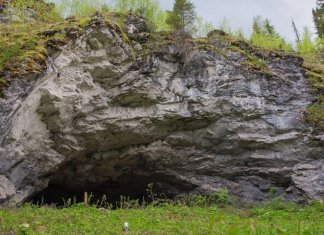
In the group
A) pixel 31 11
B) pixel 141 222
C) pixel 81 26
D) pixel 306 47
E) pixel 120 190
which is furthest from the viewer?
pixel 306 47

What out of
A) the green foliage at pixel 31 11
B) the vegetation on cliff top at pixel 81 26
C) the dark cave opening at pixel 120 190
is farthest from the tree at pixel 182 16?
the dark cave opening at pixel 120 190

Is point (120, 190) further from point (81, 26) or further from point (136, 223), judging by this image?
point (136, 223)

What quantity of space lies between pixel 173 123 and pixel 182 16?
6.06 m

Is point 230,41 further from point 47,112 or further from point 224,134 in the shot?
point 47,112

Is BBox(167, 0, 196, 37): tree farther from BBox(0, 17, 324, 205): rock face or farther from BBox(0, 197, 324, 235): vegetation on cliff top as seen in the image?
BBox(0, 197, 324, 235): vegetation on cliff top

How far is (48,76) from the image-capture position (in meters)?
14.3

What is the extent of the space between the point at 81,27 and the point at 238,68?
6615 mm

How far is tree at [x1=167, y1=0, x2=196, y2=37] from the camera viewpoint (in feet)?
62.6

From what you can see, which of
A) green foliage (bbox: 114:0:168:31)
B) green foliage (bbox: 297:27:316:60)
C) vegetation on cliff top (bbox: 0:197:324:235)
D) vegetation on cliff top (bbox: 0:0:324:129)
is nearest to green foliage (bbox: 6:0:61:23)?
vegetation on cliff top (bbox: 0:0:324:129)

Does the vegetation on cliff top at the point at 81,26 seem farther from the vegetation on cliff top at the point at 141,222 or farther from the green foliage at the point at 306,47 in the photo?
the vegetation on cliff top at the point at 141,222

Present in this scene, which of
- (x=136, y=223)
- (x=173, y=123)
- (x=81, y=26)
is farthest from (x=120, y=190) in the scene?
(x=136, y=223)

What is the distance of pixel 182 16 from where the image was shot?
19844 millimetres

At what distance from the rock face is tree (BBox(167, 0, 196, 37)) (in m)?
2.56

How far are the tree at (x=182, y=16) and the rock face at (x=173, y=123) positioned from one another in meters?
2.56
